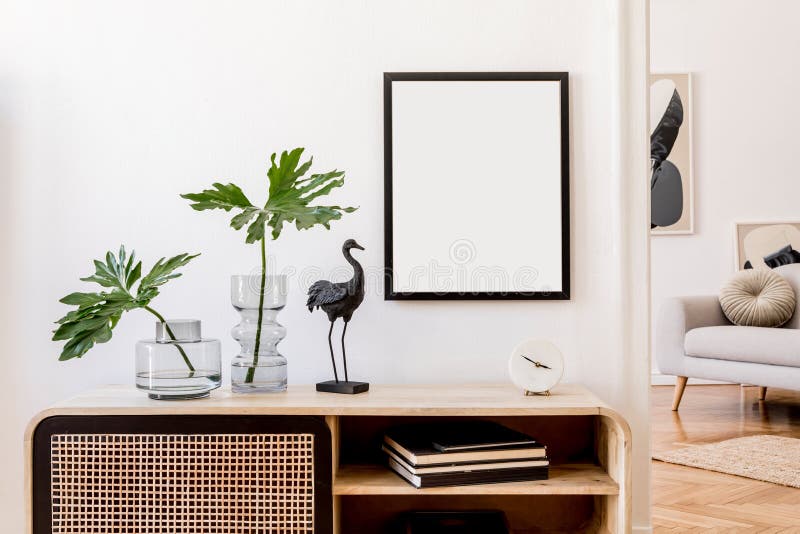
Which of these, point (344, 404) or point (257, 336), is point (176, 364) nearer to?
point (257, 336)

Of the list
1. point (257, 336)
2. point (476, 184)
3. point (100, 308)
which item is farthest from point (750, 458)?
point (100, 308)

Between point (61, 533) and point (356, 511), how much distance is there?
2.69 ft

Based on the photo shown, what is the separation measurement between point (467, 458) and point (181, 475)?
28.4 inches

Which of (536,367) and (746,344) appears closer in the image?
(536,367)

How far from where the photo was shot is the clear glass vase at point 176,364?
2.00m

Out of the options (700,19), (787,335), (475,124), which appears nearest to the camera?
(475,124)

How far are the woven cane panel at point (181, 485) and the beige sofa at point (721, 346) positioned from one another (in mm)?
3140

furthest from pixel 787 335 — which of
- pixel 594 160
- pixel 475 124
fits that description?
pixel 475 124

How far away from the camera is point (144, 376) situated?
2016 mm

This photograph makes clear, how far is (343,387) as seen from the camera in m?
2.09

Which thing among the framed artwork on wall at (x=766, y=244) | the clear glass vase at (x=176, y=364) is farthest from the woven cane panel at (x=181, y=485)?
the framed artwork on wall at (x=766, y=244)

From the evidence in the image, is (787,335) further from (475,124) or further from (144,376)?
(144,376)

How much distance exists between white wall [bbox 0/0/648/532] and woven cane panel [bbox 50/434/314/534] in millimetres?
439

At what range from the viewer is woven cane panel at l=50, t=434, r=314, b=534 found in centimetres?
192
